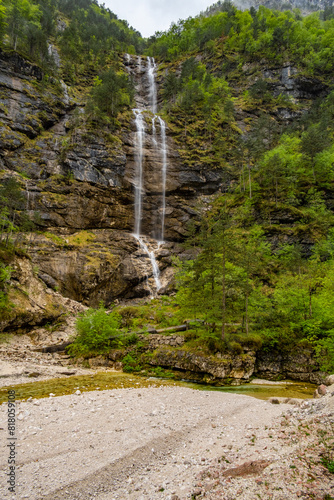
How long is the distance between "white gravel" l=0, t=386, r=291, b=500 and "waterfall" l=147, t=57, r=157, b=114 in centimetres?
6553

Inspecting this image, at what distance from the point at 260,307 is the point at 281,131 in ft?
148

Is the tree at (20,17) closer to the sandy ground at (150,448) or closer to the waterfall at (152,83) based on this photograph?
the waterfall at (152,83)

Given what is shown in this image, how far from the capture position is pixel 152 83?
6888 centimetres

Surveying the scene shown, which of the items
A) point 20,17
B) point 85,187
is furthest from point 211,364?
point 20,17

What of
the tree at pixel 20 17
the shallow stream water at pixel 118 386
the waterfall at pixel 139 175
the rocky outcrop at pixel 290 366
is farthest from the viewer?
the tree at pixel 20 17

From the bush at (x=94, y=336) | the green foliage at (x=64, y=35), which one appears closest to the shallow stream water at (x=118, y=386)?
the bush at (x=94, y=336)

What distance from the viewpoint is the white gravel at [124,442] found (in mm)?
4941

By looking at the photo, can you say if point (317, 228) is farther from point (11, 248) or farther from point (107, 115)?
point (107, 115)

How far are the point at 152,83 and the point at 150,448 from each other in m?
81.3

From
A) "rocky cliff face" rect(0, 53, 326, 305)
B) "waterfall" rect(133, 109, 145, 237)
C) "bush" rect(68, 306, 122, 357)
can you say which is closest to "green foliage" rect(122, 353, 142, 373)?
"bush" rect(68, 306, 122, 357)

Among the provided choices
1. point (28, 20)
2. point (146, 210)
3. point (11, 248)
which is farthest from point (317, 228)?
point (28, 20)

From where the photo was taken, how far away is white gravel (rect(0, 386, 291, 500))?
4941 mm

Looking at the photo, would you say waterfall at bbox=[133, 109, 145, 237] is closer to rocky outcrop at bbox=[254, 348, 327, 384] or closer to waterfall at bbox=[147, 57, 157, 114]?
waterfall at bbox=[147, 57, 157, 114]

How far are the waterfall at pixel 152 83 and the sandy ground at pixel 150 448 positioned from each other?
6580 centimetres
